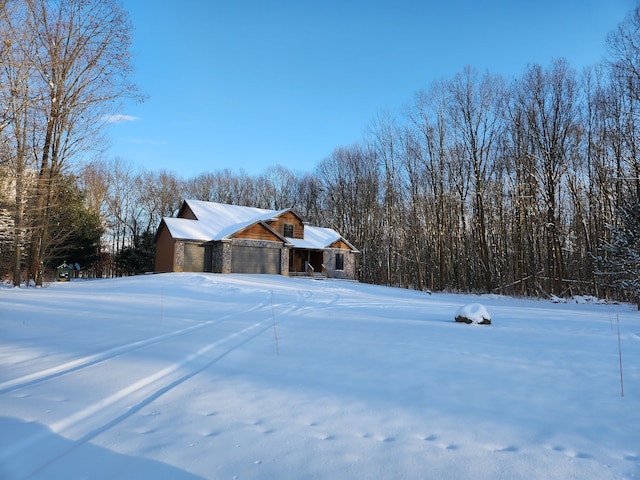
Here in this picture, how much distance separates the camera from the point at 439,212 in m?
29.9

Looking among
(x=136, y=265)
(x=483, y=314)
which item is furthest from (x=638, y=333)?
(x=136, y=265)

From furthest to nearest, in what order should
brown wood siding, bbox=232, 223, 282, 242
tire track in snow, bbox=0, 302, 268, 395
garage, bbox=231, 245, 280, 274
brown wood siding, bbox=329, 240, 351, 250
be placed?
brown wood siding, bbox=329, 240, 351, 250 < brown wood siding, bbox=232, 223, 282, 242 < garage, bbox=231, 245, 280, 274 < tire track in snow, bbox=0, 302, 268, 395

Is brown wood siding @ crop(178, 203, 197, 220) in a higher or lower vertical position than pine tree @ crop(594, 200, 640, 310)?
higher

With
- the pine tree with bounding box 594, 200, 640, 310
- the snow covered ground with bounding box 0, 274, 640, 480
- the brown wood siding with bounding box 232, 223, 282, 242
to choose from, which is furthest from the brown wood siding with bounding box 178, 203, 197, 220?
the pine tree with bounding box 594, 200, 640, 310

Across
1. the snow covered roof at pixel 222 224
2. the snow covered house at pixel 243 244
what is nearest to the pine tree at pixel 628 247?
the snow covered house at pixel 243 244

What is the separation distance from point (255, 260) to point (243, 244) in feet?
Result: 5.22

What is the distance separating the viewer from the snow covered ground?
2436mm

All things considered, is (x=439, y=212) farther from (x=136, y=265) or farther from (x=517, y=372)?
(x=136, y=265)

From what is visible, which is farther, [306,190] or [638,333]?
[306,190]

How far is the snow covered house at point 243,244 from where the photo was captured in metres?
26.5

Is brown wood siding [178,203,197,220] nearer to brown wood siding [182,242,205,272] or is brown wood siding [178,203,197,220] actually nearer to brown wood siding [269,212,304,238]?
brown wood siding [182,242,205,272]

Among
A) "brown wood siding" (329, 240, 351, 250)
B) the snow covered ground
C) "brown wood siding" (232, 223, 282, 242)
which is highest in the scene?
"brown wood siding" (232, 223, 282, 242)

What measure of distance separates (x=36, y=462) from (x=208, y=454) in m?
1.03

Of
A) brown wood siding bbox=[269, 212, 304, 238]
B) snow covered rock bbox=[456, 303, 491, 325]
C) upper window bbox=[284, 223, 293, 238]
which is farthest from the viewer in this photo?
upper window bbox=[284, 223, 293, 238]
